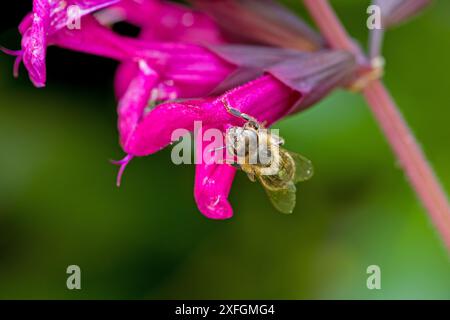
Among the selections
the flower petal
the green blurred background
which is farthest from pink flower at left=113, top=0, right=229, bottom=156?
the green blurred background

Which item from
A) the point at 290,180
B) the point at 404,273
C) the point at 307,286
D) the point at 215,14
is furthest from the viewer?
the point at 307,286

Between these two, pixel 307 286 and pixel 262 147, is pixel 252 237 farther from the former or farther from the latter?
pixel 262 147

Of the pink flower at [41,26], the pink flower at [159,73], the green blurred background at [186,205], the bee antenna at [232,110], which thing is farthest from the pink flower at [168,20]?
the green blurred background at [186,205]

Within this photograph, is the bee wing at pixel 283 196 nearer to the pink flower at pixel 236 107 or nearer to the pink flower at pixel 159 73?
the pink flower at pixel 236 107

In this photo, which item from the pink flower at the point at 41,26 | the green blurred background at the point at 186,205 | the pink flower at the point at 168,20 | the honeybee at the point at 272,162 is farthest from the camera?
the green blurred background at the point at 186,205

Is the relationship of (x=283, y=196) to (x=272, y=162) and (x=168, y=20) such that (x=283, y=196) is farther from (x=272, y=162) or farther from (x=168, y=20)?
(x=168, y=20)

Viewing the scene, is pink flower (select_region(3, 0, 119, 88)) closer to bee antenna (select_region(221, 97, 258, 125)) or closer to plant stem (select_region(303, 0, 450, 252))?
bee antenna (select_region(221, 97, 258, 125))

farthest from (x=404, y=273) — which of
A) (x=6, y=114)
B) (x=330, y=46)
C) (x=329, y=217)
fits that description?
(x=6, y=114)
